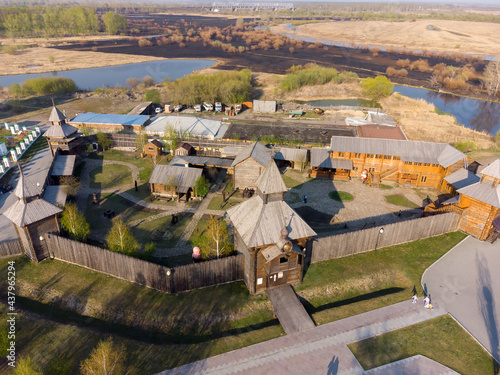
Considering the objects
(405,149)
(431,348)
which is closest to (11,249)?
Answer: (431,348)

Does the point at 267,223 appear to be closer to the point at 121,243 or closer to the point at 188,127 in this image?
the point at 121,243

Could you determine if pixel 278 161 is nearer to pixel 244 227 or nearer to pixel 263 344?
pixel 244 227

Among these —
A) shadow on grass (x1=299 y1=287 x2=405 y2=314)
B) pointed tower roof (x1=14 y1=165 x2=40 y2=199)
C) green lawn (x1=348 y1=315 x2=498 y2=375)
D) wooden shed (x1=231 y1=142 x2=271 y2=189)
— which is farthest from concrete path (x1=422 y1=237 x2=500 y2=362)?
pointed tower roof (x1=14 y1=165 x2=40 y2=199)

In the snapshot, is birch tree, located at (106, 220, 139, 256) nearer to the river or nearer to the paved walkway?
the paved walkway

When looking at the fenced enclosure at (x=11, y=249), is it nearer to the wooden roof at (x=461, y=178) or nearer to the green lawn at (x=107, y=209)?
the green lawn at (x=107, y=209)

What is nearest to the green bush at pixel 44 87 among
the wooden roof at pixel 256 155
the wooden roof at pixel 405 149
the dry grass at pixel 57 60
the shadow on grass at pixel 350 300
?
the dry grass at pixel 57 60

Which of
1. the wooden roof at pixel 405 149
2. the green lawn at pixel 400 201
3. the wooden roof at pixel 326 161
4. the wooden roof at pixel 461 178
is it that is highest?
the wooden roof at pixel 405 149

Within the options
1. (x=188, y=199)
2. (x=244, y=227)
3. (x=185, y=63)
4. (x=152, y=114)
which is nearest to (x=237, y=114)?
(x=152, y=114)

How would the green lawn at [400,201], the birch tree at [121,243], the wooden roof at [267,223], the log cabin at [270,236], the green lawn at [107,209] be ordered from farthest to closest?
the green lawn at [400,201], the green lawn at [107,209], the birch tree at [121,243], the wooden roof at [267,223], the log cabin at [270,236]
